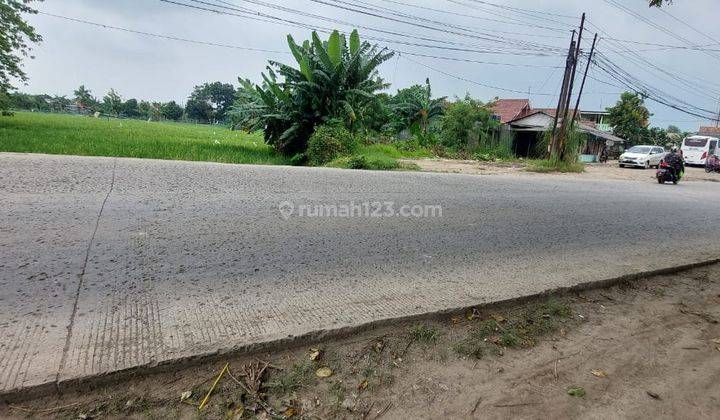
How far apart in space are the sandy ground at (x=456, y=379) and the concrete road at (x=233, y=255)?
16 centimetres

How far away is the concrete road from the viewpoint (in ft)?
7.64

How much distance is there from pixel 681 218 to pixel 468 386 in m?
7.90

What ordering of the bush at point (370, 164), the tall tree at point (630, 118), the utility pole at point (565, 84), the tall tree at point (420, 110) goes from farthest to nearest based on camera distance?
the tall tree at point (630, 118) → the tall tree at point (420, 110) → the utility pole at point (565, 84) → the bush at point (370, 164)

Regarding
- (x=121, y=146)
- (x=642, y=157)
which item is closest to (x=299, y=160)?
(x=121, y=146)

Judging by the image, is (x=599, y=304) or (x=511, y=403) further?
(x=599, y=304)

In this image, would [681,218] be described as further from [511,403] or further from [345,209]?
[511,403]

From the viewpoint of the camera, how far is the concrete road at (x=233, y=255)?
2.33 meters

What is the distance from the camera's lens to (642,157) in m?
25.0

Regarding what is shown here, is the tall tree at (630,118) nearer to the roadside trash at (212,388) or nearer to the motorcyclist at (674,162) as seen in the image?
the motorcyclist at (674,162)

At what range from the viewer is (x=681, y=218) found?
7.55 meters

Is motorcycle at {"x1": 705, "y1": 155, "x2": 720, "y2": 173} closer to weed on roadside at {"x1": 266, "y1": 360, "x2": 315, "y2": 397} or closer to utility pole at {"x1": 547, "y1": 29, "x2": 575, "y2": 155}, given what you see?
utility pole at {"x1": 547, "y1": 29, "x2": 575, "y2": 155}

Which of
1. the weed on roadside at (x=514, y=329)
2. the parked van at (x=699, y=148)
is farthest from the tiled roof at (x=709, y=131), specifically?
the weed on roadside at (x=514, y=329)

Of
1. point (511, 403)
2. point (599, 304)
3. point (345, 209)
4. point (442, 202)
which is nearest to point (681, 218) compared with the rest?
point (442, 202)

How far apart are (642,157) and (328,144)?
76.1 ft
